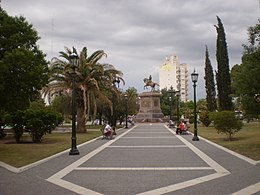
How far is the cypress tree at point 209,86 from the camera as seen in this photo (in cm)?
5584

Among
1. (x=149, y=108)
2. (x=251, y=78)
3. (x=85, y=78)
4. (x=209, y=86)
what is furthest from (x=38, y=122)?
(x=149, y=108)

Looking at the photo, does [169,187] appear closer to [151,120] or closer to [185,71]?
[151,120]

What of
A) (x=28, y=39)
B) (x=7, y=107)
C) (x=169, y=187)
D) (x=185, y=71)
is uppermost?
(x=185, y=71)

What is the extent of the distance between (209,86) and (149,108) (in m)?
16.3

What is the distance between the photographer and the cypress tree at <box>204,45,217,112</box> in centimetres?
5584

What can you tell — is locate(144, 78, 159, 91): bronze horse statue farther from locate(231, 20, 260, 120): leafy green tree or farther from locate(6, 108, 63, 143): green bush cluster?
locate(231, 20, 260, 120): leafy green tree

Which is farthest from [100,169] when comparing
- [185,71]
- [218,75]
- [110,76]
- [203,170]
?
[185,71]

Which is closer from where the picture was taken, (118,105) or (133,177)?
(133,177)

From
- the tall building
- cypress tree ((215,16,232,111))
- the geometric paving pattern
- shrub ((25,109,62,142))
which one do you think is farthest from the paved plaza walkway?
the tall building

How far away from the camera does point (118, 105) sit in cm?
4688

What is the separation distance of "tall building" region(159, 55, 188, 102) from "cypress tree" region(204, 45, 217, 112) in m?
86.7

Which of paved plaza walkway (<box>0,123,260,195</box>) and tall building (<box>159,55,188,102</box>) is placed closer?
paved plaza walkway (<box>0,123,260,195</box>)

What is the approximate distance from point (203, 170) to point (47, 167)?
500 centimetres

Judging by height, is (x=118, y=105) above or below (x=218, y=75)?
below
